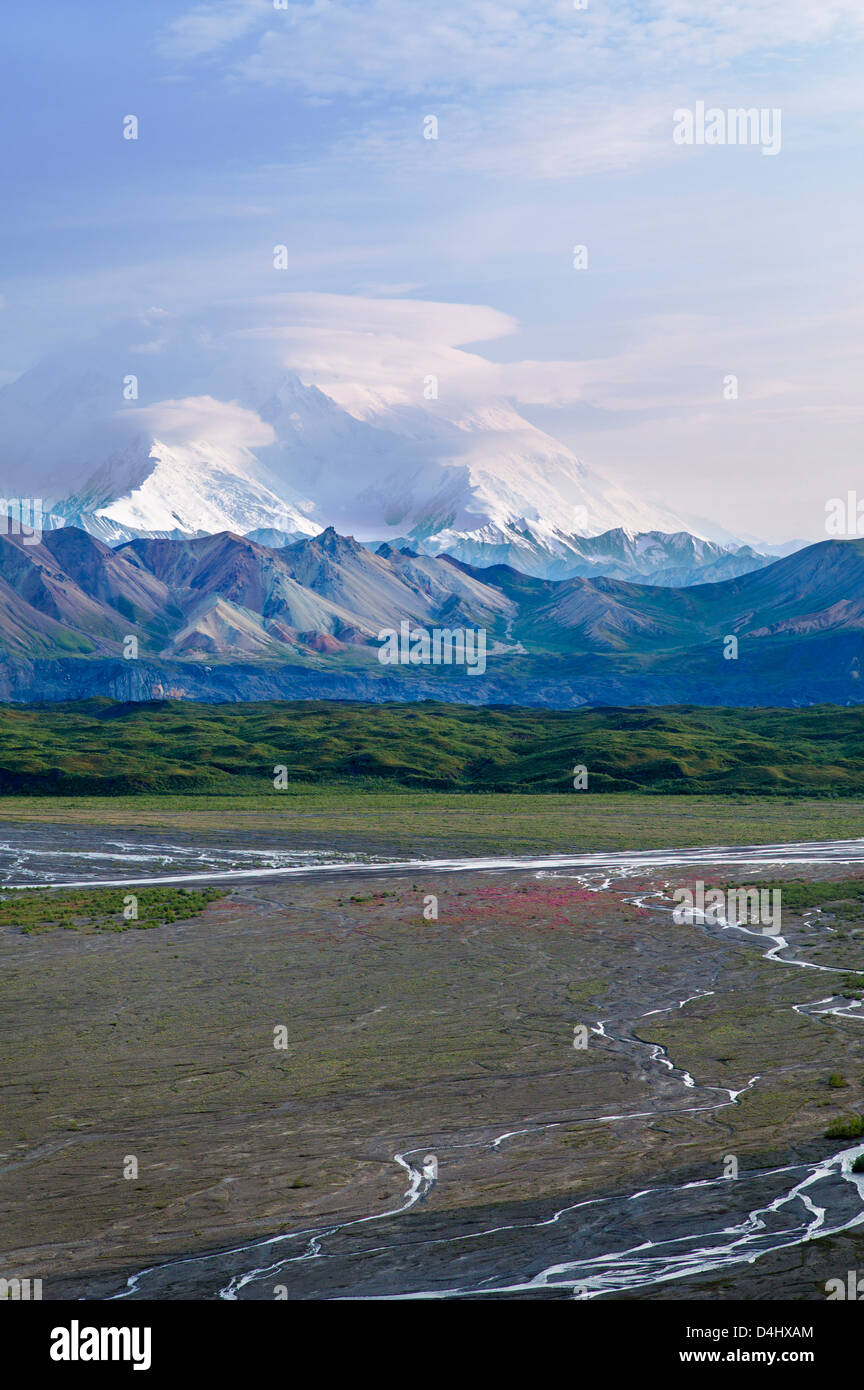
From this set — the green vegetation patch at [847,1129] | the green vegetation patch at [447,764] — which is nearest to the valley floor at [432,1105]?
the green vegetation patch at [847,1129]

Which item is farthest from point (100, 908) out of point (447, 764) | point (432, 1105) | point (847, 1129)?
Result: point (447, 764)

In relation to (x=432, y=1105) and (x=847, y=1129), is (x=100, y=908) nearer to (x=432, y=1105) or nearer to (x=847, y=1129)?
(x=432, y=1105)

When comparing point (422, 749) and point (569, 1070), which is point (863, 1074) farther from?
point (422, 749)

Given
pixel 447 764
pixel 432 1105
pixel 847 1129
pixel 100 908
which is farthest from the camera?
pixel 447 764

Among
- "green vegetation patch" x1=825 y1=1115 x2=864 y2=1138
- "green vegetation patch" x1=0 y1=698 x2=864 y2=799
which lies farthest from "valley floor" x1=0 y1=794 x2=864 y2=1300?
"green vegetation patch" x1=0 y1=698 x2=864 y2=799

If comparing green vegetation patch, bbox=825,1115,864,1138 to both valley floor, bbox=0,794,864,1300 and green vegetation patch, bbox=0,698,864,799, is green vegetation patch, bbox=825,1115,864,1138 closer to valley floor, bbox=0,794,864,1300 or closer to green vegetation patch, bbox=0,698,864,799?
valley floor, bbox=0,794,864,1300

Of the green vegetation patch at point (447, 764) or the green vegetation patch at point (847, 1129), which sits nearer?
the green vegetation patch at point (847, 1129)

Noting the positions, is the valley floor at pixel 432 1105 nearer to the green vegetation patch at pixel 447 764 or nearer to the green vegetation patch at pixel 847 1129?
the green vegetation patch at pixel 847 1129

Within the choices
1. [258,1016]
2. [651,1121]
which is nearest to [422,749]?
[258,1016]
